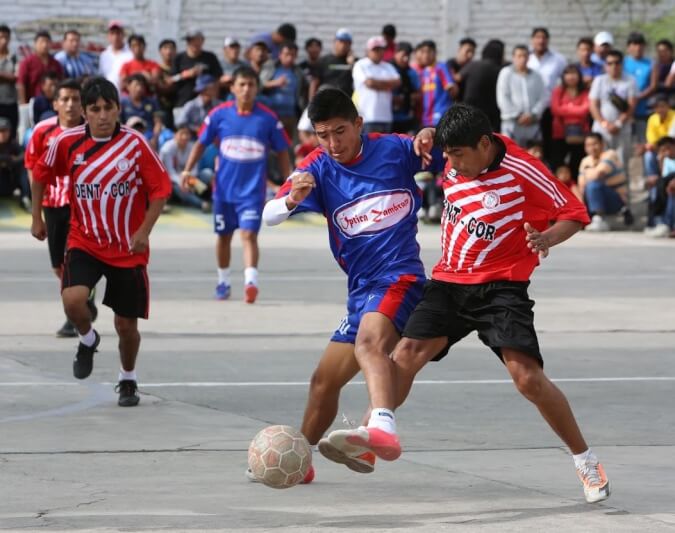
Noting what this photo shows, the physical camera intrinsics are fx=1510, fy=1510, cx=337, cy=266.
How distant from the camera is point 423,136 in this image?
7.23m

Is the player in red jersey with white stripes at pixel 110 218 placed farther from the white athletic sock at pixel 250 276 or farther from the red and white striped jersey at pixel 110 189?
the white athletic sock at pixel 250 276

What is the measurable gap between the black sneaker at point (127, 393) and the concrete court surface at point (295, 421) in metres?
0.12

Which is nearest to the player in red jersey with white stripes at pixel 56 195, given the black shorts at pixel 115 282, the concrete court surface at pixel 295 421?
the concrete court surface at pixel 295 421

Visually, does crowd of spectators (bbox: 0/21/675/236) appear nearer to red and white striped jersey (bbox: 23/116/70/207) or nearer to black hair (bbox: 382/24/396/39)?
black hair (bbox: 382/24/396/39)

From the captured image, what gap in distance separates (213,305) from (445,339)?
7.63 metres

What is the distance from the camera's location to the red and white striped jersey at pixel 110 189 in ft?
30.8

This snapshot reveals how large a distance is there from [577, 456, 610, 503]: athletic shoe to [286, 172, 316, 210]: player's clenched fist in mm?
1772

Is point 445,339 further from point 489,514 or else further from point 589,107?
point 589,107

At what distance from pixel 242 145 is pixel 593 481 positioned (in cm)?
869

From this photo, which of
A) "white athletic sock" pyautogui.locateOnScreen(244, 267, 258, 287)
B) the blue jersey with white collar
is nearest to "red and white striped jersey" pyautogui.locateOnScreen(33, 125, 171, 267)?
the blue jersey with white collar

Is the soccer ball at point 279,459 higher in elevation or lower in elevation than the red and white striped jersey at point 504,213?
lower

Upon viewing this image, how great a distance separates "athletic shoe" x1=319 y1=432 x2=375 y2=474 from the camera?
20.5 feet

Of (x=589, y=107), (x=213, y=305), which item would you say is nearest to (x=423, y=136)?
(x=213, y=305)

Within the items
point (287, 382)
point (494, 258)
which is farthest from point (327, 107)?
point (287, 382)
